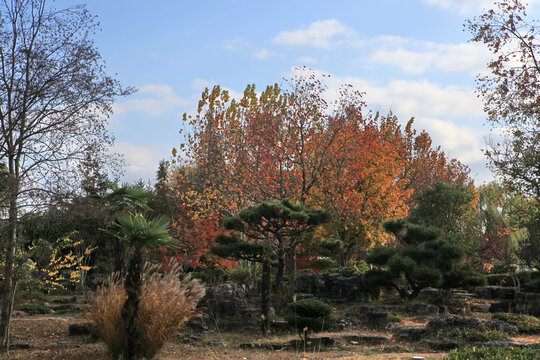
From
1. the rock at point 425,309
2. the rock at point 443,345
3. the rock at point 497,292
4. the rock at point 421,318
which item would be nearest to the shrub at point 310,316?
the rock at point 443,345

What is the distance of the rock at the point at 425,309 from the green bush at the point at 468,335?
4.43 meters

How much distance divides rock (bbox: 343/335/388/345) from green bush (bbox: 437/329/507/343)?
1.25m

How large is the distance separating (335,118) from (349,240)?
18.8ft

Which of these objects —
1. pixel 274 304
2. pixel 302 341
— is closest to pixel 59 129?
pixel 302 341

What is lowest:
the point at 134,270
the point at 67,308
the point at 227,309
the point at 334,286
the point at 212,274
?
the point at 67,308

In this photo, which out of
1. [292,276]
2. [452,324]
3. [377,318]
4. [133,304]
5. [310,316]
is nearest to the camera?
[133,304]

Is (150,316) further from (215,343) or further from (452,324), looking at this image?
(452,324)

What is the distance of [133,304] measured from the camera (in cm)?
812

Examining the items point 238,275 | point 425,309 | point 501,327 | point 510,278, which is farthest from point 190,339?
point 510,278

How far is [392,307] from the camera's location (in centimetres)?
1547

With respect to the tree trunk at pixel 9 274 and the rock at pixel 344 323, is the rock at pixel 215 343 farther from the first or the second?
the tree trunk at pixel 9 274

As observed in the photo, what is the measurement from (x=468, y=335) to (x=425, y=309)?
512 cm

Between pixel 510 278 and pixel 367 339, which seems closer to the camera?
pixel 367 339

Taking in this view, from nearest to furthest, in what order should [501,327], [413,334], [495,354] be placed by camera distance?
[495,354] < [413,334] < [501,327]
